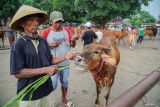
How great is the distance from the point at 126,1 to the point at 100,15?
3278 mm

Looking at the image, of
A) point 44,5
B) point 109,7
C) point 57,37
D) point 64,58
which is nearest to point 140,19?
point 44,5

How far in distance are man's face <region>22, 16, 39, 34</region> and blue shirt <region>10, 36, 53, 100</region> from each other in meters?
0.11

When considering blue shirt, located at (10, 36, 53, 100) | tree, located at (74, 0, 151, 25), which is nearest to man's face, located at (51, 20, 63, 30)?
blue shirt, located at (10, 36, 53, 100)

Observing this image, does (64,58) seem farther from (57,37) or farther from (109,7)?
(109,7)

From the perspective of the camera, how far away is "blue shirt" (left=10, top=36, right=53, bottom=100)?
2.75 meters

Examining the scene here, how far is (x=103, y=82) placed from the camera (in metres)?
5.24

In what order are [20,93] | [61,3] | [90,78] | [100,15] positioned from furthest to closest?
[61,3] < [100,15] < [90,78] < [20,93]

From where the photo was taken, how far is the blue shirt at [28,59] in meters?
2.75

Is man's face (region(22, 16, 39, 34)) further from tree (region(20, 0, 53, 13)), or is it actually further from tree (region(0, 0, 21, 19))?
tree (region(20, 0, 53, 13))

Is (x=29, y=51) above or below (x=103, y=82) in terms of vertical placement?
above

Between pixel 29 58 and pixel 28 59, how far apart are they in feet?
0.05

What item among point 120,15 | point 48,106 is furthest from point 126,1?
point 48,106

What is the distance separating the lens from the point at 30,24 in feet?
9.61

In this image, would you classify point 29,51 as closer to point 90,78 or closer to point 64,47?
point 64,47
